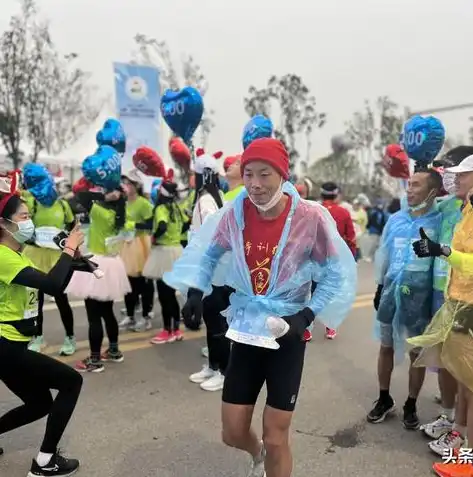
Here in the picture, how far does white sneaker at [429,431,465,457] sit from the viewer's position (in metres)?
3.71

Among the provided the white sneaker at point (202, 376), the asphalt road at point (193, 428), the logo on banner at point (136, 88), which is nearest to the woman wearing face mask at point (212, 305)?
the white sneaker at point (202, 376)

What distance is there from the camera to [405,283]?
404 centimetres

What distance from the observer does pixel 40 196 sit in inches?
225

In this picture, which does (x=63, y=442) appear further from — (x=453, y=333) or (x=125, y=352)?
(x=453, y=333)

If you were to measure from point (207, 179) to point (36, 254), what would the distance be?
82.6 inches

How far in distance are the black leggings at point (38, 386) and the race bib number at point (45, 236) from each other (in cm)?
260

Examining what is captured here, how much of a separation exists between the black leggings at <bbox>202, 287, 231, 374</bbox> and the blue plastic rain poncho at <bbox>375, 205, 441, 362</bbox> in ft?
4.81

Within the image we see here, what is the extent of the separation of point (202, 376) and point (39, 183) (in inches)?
104

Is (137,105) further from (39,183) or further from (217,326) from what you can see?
(217,326)

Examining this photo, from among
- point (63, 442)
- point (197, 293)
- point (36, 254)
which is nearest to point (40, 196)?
point (36, 254)

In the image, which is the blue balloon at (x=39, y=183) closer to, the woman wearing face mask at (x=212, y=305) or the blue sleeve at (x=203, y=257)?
the woman wearing face mask at (x=212, y=305)

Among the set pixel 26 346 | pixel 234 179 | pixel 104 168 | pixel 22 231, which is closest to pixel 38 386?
pixel 26 346

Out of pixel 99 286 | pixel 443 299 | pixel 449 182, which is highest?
pixel 449 182

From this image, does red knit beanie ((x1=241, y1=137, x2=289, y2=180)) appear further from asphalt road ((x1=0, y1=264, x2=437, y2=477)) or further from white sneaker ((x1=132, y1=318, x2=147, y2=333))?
white sneaker ((x1=132, y1=318, x2=147, y2=333))
